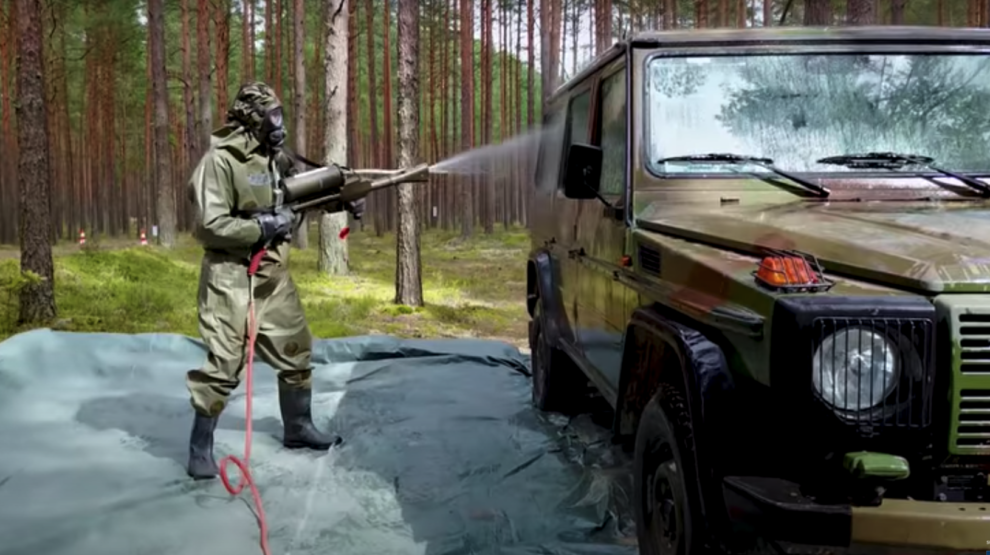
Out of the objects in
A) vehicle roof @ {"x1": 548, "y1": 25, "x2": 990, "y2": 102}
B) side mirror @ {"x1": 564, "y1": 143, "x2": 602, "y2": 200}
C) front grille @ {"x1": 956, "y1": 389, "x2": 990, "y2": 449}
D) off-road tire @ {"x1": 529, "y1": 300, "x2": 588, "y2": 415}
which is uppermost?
vehicle roof @ {"x1": 548, "y1": 25, "x2": 990, "y2": 102}

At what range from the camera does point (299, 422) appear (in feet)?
18.0

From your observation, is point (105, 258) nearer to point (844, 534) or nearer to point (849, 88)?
point (849, 88)

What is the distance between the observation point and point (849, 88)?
381 centimetres

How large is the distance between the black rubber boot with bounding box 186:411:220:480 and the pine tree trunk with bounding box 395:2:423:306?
702 centimetres

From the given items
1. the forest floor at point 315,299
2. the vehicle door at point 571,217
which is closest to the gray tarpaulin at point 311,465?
the vehicle door at point 571,217

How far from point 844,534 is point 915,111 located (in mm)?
2215

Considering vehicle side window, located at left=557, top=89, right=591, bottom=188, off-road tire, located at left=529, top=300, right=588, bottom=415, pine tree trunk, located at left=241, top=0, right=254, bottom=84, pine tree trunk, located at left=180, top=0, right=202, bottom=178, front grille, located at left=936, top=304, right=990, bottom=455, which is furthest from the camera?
pine tree trunk, located at left=241, top=0, right=254, bottom=84

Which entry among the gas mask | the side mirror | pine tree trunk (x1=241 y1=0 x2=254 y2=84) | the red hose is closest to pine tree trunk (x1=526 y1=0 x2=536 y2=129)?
pine tree trunk (x1=241 y1=0 x2=254 y2=84)

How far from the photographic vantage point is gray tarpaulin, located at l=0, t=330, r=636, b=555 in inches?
160

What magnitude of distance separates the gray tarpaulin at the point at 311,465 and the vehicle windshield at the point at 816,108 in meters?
1.87

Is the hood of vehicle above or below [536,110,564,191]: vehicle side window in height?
below

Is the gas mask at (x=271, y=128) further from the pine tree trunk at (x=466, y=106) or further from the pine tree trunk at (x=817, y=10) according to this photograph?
the pine tree trunk at (x=466, y=106)

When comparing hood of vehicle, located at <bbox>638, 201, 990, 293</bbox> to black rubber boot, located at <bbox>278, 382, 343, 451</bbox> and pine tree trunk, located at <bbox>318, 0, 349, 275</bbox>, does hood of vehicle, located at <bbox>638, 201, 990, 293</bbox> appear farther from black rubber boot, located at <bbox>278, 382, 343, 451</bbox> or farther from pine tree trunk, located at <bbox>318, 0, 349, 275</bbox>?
pine tree trunk, located at <bbox>318, 0, 349, 275</bbox>

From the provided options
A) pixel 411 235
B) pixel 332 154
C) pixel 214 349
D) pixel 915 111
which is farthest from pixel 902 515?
pixel 332 154
